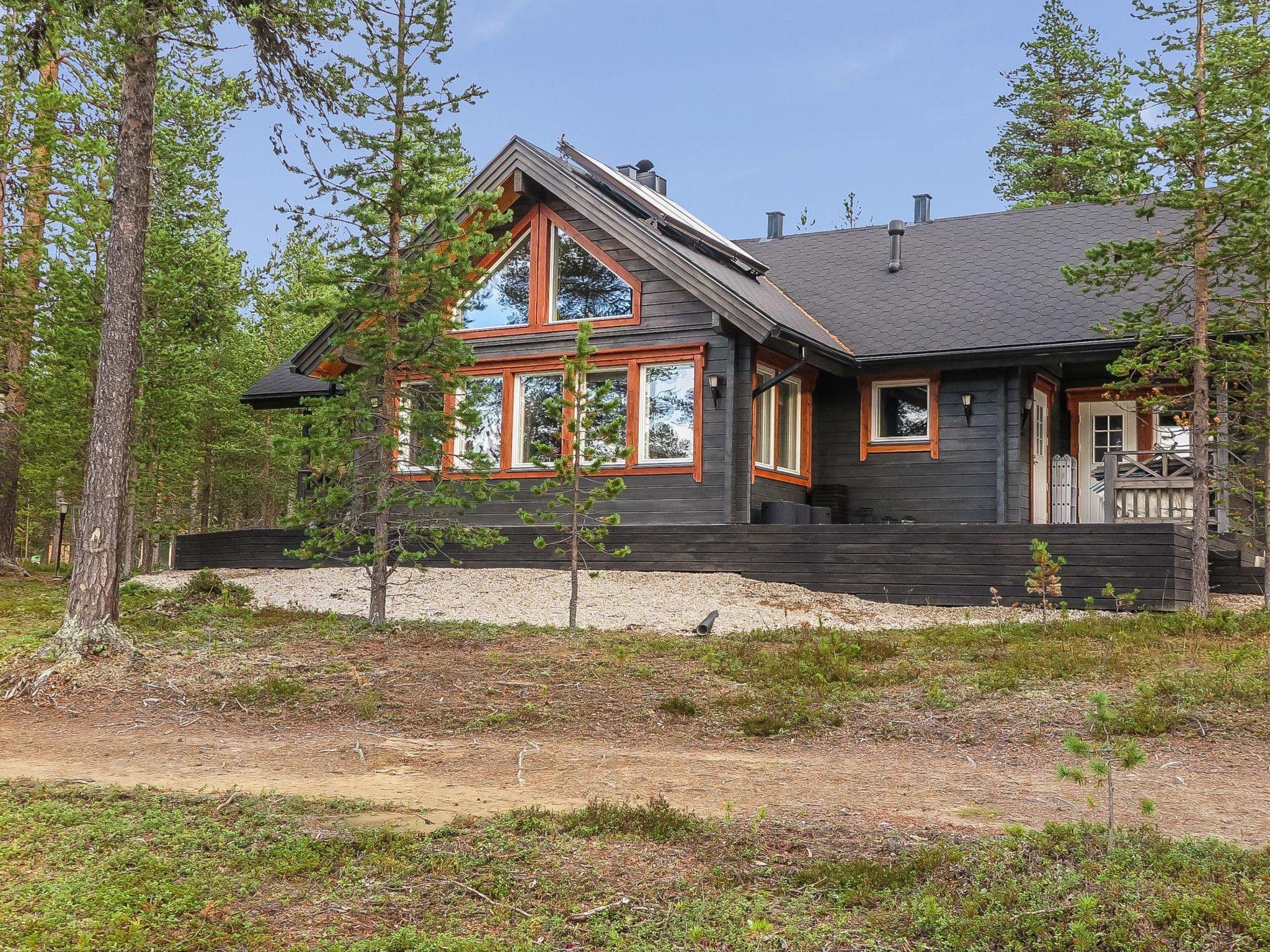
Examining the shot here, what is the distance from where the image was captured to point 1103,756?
6.89 metres

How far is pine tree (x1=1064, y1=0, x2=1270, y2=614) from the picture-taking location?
11727 millimetres

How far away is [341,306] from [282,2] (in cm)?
337

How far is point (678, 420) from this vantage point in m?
16.5

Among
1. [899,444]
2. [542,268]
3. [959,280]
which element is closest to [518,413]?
[542,268]

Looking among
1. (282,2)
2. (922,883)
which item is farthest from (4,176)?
(922,883)

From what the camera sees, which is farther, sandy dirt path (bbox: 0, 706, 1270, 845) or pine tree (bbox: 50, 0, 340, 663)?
pine tree (bbox: 50, 0, 340, 663)

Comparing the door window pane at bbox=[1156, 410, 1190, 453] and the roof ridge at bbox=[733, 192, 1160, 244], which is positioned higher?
the roof ridge at bbox=[733, 192, 1160, 244]

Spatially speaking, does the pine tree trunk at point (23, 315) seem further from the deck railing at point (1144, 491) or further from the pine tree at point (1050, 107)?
the pine tree at point (1050, 107)

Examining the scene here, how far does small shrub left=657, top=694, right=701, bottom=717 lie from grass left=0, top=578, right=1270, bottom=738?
0.04 feet

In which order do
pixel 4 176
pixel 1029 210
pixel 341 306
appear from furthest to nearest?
pixel 1029 210 < pixel 4 176 < pixel 341 306

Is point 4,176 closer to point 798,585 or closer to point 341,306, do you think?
point 341,306

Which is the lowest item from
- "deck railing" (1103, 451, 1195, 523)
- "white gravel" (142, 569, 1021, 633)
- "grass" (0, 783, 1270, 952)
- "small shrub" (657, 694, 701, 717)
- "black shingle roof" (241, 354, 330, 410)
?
"grass" (0, 783, 1270, 952)

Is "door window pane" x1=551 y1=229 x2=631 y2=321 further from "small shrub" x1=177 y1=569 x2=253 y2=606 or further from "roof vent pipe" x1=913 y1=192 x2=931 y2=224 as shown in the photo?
"roof vent pipe" x1=913 y1=192 x2=931 y2=224

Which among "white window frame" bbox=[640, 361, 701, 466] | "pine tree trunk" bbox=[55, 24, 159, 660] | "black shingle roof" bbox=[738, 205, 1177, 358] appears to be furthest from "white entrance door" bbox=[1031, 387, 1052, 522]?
"pine tree trunk" bbox=[55, 24, 159, 660]
